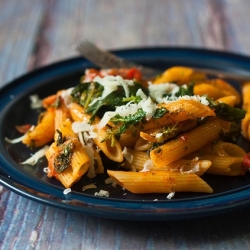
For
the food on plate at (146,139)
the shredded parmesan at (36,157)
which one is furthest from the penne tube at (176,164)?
the shredded parmesan at (36,157)

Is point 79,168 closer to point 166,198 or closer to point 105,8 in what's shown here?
point 166,198

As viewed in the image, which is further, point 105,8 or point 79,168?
point 105,8

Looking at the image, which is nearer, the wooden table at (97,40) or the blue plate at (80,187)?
the blue plate at (80,187)

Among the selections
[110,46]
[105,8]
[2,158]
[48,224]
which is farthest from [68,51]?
[48,224]

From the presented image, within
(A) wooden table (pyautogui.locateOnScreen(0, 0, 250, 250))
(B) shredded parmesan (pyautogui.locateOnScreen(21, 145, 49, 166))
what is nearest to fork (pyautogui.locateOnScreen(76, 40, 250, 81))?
(A) wooden table (pyautogui.locateOnScreen(0, 0, 250, 250))

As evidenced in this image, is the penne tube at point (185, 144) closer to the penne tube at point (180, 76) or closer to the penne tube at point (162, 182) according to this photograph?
the penne tube at point (162, 182)

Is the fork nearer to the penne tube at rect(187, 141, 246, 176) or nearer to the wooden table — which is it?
the wooden table
